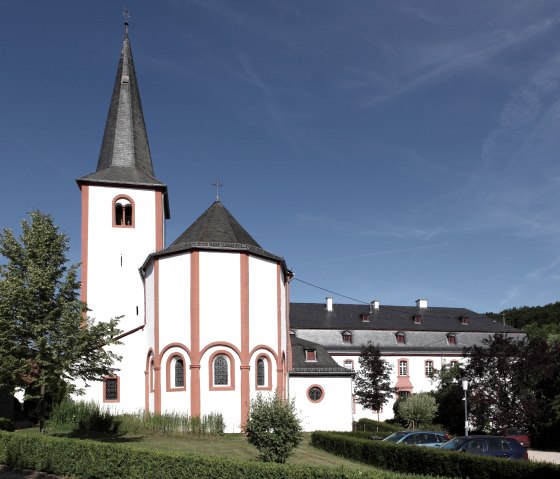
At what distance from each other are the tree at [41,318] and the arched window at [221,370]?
875 cm

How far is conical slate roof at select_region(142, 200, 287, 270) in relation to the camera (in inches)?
1170

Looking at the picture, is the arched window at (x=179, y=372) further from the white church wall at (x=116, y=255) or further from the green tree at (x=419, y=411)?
the green tree at (x=419, y=411)

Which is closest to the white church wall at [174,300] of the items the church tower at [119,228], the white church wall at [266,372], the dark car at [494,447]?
the white church wall at [266,372]

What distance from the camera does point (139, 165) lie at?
36875 millimetres

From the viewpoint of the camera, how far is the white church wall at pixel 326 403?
3428cm

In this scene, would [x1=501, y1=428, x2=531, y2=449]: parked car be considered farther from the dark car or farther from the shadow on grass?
the shadow on grass

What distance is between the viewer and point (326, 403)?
34.8m

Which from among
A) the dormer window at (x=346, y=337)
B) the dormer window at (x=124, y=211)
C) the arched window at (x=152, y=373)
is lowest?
the arched window at (x=152, y=373)

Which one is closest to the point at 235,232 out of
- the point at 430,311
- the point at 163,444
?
the point at 163,444

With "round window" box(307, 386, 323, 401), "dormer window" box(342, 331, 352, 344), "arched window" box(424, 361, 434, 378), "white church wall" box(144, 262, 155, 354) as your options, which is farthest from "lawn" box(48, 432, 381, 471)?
"arched window" box(424, 361, 434, 378)

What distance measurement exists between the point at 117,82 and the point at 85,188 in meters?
7.89

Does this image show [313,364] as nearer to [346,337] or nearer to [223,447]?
[223,447]

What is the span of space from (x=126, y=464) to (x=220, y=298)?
47.3 feet

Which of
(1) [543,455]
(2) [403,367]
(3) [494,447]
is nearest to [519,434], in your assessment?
(1) [543,455]
